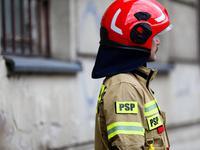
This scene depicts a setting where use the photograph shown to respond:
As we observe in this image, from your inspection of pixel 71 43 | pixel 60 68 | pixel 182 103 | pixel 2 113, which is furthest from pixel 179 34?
pixel 2 113

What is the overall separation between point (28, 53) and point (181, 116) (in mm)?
3455

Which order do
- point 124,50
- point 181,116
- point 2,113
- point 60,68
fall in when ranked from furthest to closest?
point 181,116, point 60,68, point 2,113, point 124,50

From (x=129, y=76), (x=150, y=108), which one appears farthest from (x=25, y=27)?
(x=150, y=108)

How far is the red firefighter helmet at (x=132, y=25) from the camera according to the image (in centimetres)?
163

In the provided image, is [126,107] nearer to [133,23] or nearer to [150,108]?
[150,108]

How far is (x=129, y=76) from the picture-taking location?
1.57 meters

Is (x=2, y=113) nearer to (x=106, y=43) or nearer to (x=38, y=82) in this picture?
(x=38, y=82)

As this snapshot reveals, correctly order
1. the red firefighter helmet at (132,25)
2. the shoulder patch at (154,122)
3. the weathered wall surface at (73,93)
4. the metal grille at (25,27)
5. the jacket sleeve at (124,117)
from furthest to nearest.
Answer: the metal grille at (25,27)
the weathered wall surface at (73,93)
the red firefighter helmet at (132,25)
the shoulder patch at (154,122)
the jacket sleeve at (124,117)

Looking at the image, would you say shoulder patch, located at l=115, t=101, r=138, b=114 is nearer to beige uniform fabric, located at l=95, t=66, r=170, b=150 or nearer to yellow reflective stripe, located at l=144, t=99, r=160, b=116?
beige uniform fabric, located at l=95, t=66, r=170, b=150

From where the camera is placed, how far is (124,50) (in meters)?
1.64

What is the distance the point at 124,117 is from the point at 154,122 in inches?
9.7

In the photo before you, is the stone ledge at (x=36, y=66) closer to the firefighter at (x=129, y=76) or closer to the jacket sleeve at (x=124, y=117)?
the firefighter at (x=129, y=76)

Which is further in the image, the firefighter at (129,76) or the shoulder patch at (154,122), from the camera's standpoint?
the shoulder patch at (154,122)

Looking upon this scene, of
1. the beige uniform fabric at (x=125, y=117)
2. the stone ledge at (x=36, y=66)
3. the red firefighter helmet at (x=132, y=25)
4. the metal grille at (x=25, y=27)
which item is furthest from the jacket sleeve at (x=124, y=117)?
the metal grille at (x=25, y=27)
